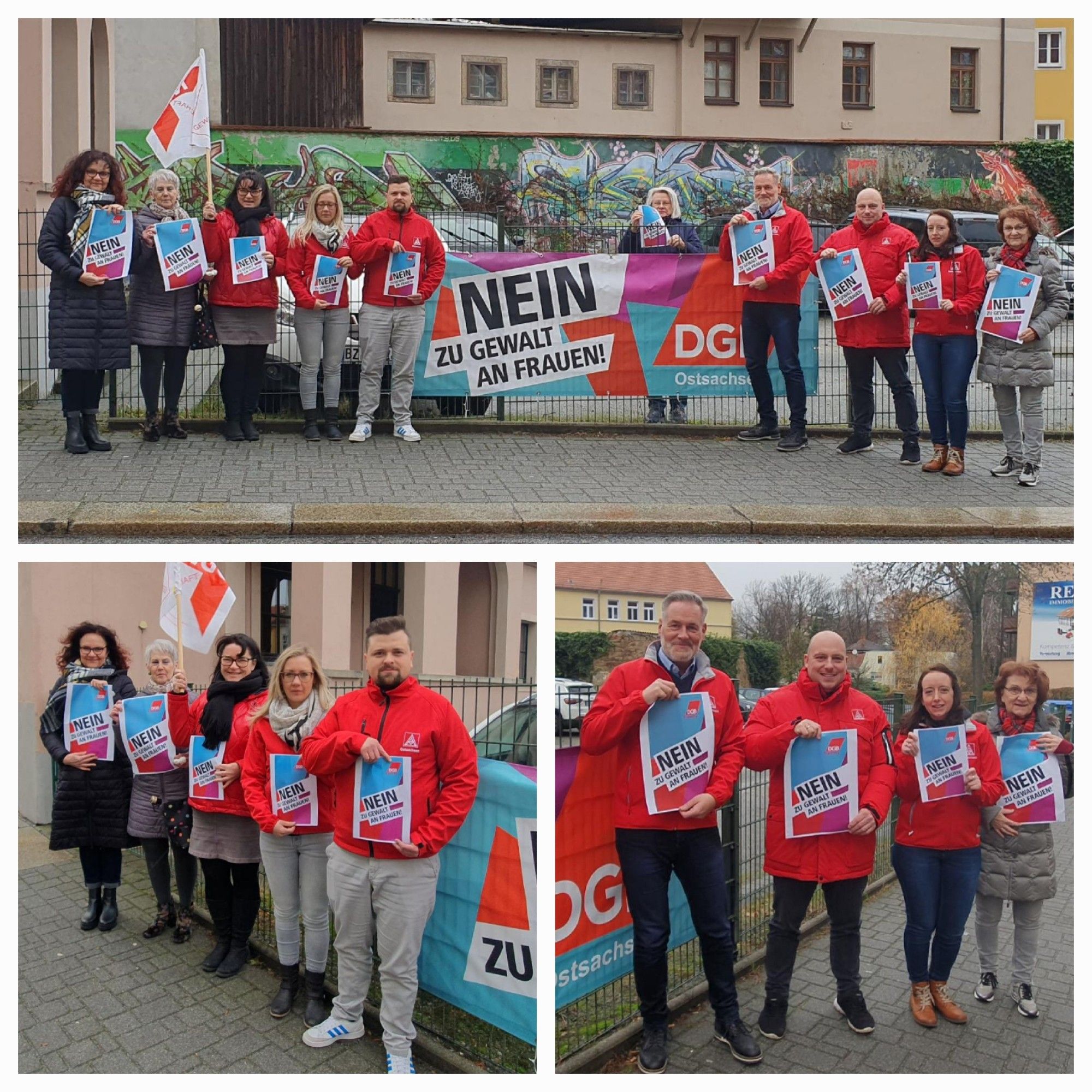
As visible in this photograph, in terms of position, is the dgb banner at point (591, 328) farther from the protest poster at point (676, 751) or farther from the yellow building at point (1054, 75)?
the yellow building at point (1054, 75)

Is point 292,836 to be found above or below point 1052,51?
below

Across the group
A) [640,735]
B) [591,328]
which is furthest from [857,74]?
[640,735]

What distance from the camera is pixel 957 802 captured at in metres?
6.70

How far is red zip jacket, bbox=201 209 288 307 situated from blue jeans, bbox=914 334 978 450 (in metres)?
5.02

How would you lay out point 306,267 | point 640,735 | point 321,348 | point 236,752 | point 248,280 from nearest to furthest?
point 640,735 < point 236,752 < point 248,280 < point 306,267 < point 321,348

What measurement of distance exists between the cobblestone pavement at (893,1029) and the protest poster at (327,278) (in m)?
6.14

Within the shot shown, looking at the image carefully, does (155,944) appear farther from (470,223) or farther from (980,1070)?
(470,223)

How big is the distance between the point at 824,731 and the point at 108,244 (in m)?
6.36

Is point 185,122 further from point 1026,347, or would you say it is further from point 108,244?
point 1026,347

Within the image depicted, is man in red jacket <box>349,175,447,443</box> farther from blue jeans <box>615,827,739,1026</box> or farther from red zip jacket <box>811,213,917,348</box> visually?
blue jeans <box>615,827,739,1026</box>

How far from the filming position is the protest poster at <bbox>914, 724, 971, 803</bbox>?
6609 millimetres

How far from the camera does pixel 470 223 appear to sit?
40.5 ft

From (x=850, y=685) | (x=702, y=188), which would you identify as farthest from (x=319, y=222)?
(x=702, y=188)

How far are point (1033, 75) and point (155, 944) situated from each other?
4463 centimetres
